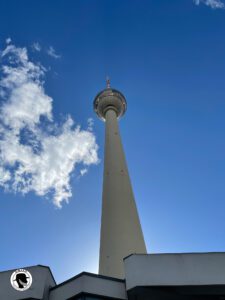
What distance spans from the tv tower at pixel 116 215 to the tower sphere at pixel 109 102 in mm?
6080

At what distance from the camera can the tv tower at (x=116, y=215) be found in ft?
73.5

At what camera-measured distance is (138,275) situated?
1353cm

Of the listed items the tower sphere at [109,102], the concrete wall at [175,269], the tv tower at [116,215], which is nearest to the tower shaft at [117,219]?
the tv tower at [116,215]

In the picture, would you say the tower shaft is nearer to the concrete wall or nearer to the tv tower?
the tv tower

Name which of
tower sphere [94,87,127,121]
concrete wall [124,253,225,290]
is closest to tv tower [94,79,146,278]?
tower sphere [94,87,127,121]

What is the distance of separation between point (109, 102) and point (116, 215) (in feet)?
67.3

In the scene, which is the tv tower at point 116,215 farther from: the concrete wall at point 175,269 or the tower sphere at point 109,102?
the concrete wall at point 175,269

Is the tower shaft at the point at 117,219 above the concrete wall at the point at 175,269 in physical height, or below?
above

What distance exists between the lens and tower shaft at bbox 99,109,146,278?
22328 millimetres

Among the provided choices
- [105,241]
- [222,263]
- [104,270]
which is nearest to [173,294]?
[222,263]

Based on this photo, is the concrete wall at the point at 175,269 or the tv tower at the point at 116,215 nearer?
the concrete wall at the point at 175,269

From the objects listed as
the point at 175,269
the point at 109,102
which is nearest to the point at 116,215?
the point at 175,269

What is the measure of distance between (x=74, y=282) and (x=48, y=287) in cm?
162

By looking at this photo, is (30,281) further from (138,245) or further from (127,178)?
(127,178)
